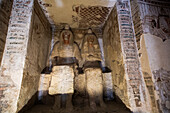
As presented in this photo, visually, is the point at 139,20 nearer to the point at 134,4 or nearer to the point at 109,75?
the point at 134,4

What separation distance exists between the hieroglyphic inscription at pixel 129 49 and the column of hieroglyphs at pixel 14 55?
2.19 m

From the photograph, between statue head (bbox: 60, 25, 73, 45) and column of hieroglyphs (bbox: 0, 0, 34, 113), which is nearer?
column of hieroglyphs (bbox: 0, 0, 34, 113)

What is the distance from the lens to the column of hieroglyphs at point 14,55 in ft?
6.34

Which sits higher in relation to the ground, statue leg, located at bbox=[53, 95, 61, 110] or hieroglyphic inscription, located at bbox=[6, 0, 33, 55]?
hieroglyphic inscription, located at bbox=[6, 0, 33, 55]

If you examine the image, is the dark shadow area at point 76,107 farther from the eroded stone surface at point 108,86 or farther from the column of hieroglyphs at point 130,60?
the column of hieroglyphs at point 130,60

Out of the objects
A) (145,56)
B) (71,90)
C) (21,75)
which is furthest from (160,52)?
(21,75)

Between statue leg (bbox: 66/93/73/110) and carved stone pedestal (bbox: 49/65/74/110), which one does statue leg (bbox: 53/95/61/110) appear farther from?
statue leg (bbox: 66/93/73/110)

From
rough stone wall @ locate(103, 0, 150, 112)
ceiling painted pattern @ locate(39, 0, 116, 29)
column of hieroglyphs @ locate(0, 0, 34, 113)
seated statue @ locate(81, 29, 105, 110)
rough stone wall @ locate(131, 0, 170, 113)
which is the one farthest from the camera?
ceiling painted pattern @ locate(39, 0, 116, 29)

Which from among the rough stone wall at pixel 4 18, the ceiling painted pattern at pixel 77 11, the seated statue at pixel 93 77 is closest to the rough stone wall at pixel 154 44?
the ceiling painted pattern at pixel 77 11

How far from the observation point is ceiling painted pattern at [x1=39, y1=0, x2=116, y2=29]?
2.83m

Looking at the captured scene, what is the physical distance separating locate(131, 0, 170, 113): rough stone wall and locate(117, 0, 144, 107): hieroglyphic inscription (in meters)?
0.12

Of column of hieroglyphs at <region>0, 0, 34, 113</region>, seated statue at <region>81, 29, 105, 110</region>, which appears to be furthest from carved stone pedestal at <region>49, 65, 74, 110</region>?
column of hieroglyphs at <region>0, 0, 34, 113</region>

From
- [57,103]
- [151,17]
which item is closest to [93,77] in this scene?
[57,103]

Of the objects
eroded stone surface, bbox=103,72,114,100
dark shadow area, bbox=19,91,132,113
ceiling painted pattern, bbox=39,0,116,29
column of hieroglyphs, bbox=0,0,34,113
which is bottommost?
dark shadow area, bbox=19,91,132,113
